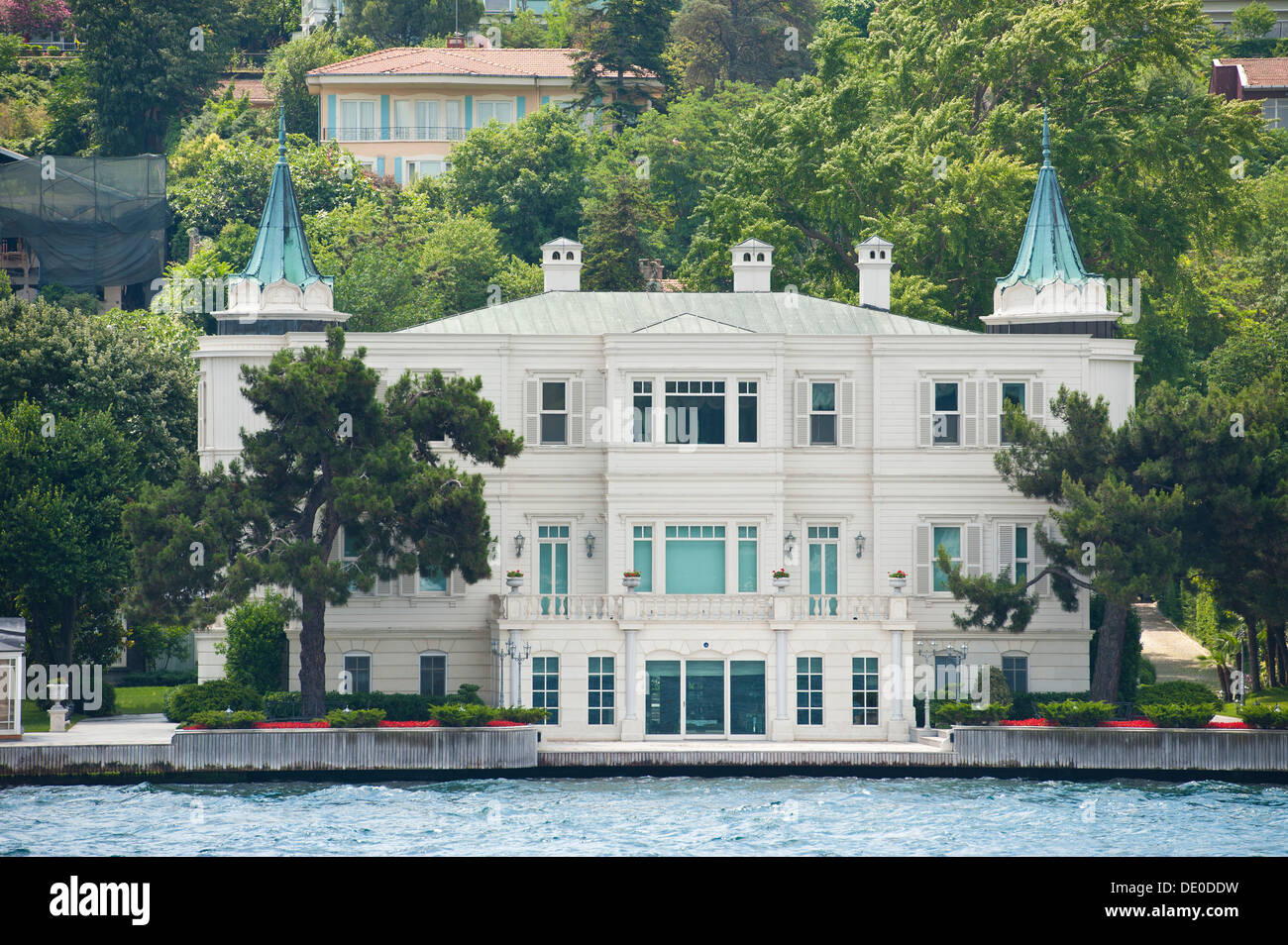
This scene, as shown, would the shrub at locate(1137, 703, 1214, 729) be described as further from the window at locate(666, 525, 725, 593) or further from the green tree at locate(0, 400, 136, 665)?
the green tree at locate(0, 400, 136, 665)

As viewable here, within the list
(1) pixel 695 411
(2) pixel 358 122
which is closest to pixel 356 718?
(1) pixel 695 411

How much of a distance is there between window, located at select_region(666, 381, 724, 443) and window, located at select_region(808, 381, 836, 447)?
267cm

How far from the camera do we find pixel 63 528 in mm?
61469

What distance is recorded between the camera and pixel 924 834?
162 ft

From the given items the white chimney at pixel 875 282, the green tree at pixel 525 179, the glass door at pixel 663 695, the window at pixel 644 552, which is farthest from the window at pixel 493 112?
the glass door at pixel 663 695

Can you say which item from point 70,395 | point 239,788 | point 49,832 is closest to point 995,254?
point 70,395

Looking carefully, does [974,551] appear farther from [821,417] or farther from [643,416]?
[643,416]

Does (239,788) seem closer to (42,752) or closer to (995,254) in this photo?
(42,752)

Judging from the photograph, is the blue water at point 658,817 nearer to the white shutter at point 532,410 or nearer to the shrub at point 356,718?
the shrub at point 356,718

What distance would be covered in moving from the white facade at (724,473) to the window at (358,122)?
52.1 metres

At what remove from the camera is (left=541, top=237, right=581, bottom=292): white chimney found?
66562mm

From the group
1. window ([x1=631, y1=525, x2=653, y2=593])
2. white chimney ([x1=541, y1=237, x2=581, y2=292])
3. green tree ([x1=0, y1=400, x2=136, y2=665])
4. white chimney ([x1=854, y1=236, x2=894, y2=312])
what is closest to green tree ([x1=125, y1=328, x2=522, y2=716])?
window ([x1=631, y1=525, x2=653, y2=593])

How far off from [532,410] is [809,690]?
32.8 ft

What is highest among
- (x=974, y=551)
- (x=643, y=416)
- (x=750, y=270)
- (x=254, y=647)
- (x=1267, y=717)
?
(x=750, y=270)
